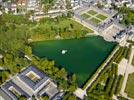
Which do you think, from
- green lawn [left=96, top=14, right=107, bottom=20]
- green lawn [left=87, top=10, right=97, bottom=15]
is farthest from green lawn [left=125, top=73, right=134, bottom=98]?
green lawn [left=87, top=10, right=97, bottom=15]

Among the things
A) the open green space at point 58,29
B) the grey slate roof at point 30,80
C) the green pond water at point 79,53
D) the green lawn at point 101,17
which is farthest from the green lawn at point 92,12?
the grey slate roof at point 30,80

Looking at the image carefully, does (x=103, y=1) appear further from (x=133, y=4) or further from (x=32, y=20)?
(x=32, y=20)

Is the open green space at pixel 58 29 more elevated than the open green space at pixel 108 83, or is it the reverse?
the open green space at pixel 58 29

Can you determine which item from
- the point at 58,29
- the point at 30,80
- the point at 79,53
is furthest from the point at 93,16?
the point at 30,80

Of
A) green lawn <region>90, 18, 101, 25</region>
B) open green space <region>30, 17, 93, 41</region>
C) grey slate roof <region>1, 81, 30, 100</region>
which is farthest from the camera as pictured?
green lawn <region>90, 18, 101, 25</region>

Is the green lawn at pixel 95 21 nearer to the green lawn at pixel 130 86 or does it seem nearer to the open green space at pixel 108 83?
the open green space at pixel 108 83

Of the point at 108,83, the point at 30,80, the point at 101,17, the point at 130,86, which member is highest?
the point at 101,17

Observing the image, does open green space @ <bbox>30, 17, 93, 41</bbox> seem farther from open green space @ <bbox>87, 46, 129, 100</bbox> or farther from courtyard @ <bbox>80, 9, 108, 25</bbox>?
open green space @ <bbox>87, 46, 129, 100</bbox>

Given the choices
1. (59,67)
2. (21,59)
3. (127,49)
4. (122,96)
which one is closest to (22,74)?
(21,59)

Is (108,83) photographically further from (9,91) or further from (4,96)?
(4,96)
